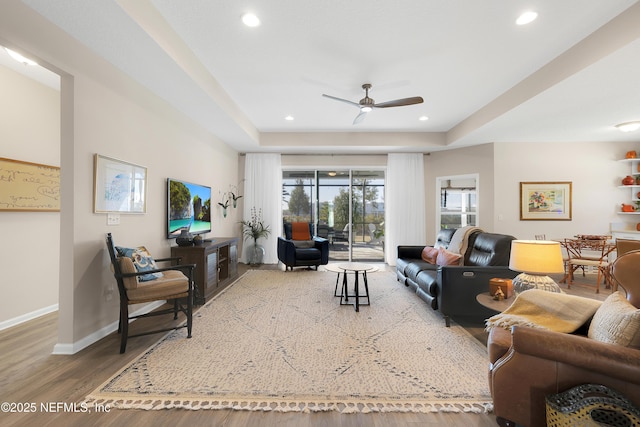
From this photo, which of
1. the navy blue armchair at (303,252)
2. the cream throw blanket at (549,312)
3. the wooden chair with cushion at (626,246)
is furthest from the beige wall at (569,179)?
the cream throw blanket at (549,312)

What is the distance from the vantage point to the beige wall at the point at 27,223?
115 inches

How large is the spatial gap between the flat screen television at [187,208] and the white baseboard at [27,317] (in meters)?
1.45

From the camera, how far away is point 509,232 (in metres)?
5.78

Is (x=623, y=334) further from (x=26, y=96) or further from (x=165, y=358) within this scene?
(x=26, y=96)

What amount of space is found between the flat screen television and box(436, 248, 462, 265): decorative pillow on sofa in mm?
3631

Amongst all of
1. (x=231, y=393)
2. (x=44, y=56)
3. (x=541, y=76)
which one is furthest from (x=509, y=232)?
(x=44, y=56)

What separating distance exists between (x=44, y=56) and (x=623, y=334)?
407 centimetres

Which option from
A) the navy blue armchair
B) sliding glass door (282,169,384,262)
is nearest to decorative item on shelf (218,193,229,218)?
the navy blue armchair

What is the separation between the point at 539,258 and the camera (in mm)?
2260

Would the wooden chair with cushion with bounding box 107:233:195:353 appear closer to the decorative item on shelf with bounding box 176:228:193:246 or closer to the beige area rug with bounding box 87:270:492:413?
the beige area rug with bounding box 87:270:492:413

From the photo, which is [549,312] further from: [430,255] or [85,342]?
[85,342]

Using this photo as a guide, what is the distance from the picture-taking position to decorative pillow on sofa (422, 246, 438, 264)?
4.44m

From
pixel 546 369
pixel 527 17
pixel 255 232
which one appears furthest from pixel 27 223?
pixel 527 17

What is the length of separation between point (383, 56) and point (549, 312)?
2771 millimetres
